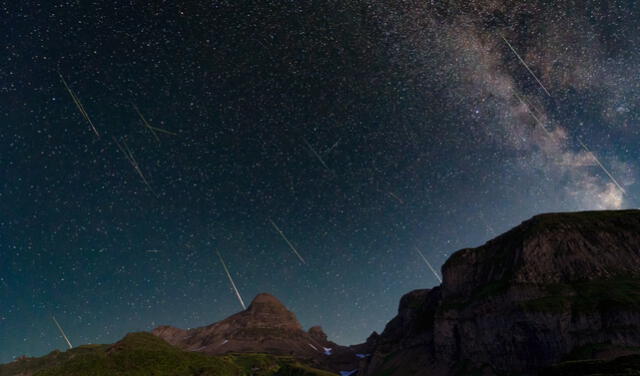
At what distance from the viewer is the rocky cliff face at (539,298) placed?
77.9 m

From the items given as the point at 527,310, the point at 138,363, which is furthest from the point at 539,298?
the point at 138,363

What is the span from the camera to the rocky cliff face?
7788 centimetres

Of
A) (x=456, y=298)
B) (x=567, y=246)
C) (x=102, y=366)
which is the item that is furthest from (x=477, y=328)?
(x=102, y=366)

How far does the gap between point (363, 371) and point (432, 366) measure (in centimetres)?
5349

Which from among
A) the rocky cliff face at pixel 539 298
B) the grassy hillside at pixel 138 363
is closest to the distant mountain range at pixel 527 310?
the rocky cliff face at pixel 539 298

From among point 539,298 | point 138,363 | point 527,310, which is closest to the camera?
point 527,310

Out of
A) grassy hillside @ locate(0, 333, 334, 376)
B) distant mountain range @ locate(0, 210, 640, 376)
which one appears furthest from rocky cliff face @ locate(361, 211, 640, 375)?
grassy hillside @ locate(0, 333, 334, 376)

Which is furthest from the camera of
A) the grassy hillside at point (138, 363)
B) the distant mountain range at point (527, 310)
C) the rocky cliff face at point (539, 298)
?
the grassy hillside at point (138, 363)

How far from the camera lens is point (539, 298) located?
3573 inches

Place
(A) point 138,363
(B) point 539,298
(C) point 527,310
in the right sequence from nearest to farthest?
(C) point 527,310 → (B) point 539,298 → (A) point 138,363

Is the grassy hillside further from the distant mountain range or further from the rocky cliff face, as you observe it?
the rocky cliff face

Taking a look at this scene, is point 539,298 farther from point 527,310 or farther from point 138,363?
point 138,363

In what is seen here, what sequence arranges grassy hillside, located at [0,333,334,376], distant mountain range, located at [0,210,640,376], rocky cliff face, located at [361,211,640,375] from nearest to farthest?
distant mountain range, located at [0,210,640,376] → rocky cliff face, located at [361,211,640,375] → grassy hillside, located at [0,333,334,376]

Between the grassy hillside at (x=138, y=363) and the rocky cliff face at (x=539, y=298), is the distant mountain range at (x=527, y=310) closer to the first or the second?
the rocky cliff face at (x=539, y=298)
